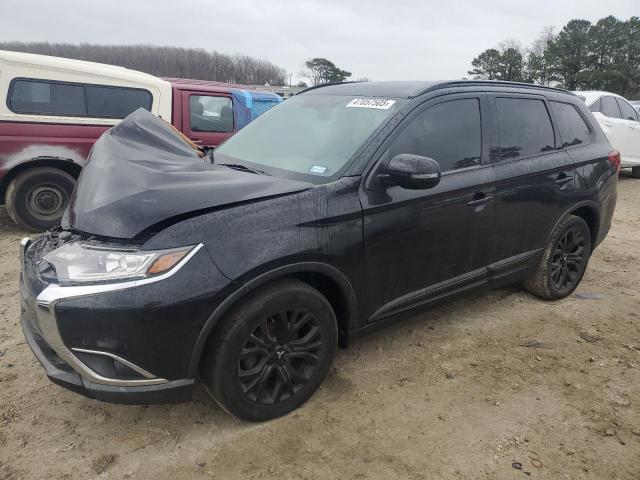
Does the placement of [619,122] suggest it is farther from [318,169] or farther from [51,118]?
[51,118]

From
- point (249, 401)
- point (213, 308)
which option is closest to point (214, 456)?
point (249, 401)

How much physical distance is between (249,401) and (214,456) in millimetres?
295

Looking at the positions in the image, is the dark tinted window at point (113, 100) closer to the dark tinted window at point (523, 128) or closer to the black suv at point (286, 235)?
the black suv at point (286, 235)

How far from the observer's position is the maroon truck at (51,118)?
5824 mm

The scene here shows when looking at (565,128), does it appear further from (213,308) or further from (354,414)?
(213,308)

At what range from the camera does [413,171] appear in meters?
2.57

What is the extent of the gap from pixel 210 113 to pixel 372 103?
4948 mm

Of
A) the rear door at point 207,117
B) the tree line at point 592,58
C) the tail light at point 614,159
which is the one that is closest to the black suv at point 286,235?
the tail light at point 614,159

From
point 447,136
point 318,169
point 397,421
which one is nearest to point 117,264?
point 318,169

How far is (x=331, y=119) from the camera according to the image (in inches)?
122

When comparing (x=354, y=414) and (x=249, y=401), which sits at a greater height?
(x=249, y=401)

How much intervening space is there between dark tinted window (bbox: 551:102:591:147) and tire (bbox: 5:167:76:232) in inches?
217

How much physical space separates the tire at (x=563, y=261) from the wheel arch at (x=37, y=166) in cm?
548

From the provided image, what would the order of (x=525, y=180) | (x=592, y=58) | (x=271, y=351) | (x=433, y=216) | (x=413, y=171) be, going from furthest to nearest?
1. (x=592, y=58)
2. (x=525, y=180)
3. (x=433, y=216)
4. (x=413, y=171)
5. (x=271, y=351)
